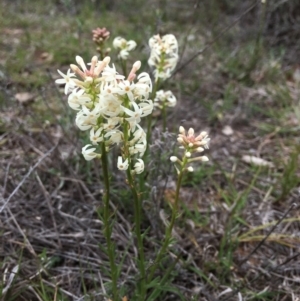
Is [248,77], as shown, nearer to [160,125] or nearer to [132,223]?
[160,125]

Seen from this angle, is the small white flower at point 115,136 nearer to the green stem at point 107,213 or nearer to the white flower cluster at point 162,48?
the green stem at point 107,213

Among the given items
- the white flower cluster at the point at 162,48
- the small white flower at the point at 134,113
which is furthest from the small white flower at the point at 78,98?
the white flower cluster at the point at 162,48

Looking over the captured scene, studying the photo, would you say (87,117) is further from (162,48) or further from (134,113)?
(162,48)

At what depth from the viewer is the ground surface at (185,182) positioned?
1996mm

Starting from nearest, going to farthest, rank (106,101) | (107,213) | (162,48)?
(106,101)
(107,213)
(162,48)

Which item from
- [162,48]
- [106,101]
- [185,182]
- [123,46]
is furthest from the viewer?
[185,182]

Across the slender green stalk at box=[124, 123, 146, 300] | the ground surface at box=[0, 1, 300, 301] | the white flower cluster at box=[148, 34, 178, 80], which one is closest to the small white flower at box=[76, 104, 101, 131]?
the slender green stalk at box=[124, 123, 146, 300]

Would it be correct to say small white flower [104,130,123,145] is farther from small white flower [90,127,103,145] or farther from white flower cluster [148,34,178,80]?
white flower cluster [148,34,178,80]

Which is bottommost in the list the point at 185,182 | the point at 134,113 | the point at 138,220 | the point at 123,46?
the point at 185,182

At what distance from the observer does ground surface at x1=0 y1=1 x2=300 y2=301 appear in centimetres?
200

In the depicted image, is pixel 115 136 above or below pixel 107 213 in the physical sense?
above

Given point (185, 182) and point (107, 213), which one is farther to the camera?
point (185, 182)

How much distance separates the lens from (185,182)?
8.80ft

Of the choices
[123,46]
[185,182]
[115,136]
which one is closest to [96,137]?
[115,136]
